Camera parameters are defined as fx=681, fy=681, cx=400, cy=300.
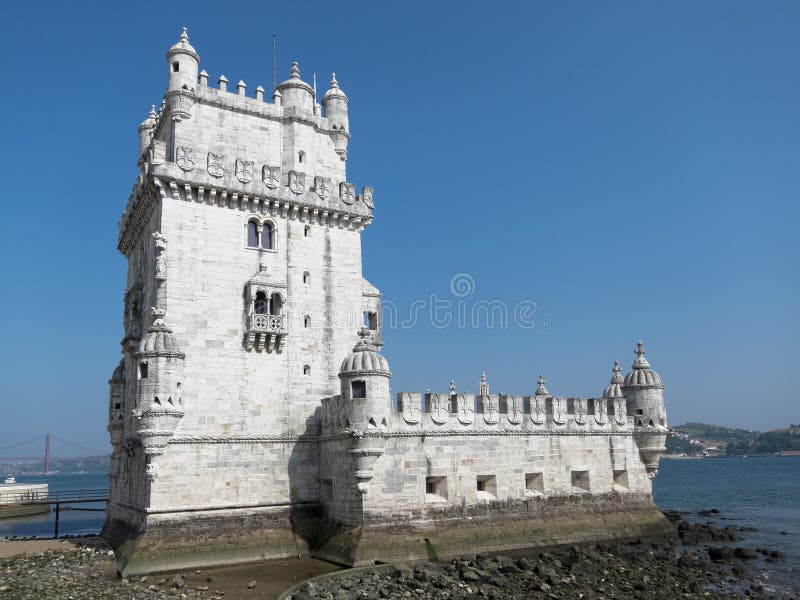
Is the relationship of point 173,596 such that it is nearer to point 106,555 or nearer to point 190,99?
point 106,555

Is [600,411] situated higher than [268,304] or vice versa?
[268,304]

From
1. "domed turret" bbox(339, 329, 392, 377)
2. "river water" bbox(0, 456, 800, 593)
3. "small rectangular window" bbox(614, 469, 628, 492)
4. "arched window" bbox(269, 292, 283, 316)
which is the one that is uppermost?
"arched window" bbox(269, 292, 283, 316)

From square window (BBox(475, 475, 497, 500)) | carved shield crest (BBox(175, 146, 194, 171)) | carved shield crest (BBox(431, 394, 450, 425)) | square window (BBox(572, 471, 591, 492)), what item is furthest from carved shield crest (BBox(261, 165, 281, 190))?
square window (BBox(572, 471, 591, 492))

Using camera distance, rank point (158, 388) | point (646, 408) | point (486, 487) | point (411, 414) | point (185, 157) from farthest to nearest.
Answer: point (646, 408)
point (486, 487)
point (185, 157)
point (411, 414)
point (158, 388)

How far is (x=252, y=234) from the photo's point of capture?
31375 millimetres

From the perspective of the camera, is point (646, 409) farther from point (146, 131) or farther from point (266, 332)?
point (146, 131)

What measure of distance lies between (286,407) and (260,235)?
26.0 ft

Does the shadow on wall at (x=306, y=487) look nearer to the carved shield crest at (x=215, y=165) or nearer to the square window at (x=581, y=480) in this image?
the carved shield crest at (x=215, y=165)

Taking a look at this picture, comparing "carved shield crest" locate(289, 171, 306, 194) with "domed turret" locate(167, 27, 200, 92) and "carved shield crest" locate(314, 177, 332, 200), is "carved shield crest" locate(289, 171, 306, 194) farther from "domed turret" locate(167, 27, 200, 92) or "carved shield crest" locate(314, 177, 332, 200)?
"domed turret" locate(167, 27, 200, 92)

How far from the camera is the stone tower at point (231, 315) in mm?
27188

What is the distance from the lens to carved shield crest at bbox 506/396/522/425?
3177cm

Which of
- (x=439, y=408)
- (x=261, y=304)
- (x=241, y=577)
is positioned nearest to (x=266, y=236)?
(x=261, y=304)

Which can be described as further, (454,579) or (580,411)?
(580,411)

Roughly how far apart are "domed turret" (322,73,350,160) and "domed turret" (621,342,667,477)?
64.1 feet
